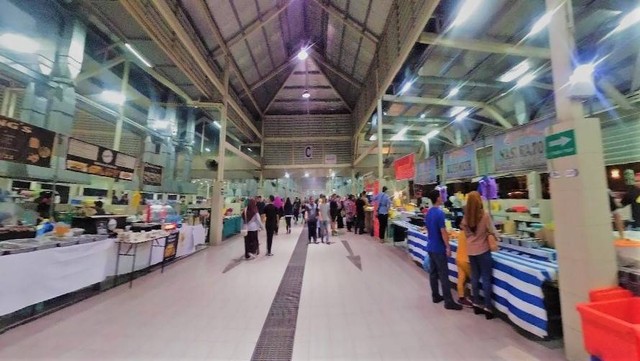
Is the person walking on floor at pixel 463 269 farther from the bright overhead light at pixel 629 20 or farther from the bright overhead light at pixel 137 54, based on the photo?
the bright overhead light at pixel 137 54

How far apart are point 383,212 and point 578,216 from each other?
5.96 meters

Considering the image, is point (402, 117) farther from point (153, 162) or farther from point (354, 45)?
point (153, 162)

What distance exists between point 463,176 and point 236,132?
10449 millimetres

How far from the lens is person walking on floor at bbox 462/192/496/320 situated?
272 cm

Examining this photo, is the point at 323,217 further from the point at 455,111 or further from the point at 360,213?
the point at 455,111

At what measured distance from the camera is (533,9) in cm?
429

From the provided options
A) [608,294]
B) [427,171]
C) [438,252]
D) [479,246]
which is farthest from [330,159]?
[608,294]

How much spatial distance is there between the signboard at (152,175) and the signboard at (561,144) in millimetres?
8159

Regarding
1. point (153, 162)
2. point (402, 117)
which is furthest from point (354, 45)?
point (153, 162)

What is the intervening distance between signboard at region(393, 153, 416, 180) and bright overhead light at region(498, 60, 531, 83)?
8.93 ft

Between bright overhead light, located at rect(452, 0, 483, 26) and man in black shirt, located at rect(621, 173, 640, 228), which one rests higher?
bright overhead light, located at rect(452, 0, 483, 26)

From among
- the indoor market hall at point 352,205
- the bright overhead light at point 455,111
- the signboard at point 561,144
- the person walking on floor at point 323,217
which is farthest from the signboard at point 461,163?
the bright overhead light at point 455,111

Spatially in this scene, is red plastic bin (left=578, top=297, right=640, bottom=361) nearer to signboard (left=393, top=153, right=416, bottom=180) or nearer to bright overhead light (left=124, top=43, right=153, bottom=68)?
signboard (left=393, top=153, right=416, bottom=180)

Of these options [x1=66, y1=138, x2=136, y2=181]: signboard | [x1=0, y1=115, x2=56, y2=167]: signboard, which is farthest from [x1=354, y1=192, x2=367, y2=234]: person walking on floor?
[x1=0, y1=115, x2=56, y2=167]: signboard
